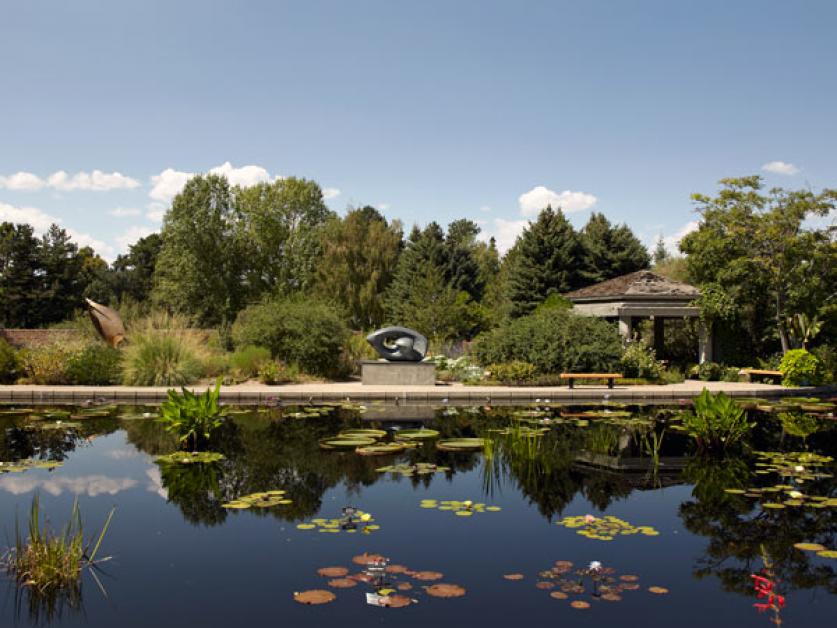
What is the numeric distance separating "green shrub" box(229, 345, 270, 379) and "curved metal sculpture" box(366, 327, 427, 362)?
267 cm

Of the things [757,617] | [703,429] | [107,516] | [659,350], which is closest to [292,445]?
[107,516]

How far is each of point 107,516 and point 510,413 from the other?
8.04 metres

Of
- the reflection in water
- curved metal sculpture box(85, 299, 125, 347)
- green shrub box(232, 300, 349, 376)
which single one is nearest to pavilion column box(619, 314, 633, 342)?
green shrub box(232, 300, 349, 376)

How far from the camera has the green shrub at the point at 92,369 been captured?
16500mm

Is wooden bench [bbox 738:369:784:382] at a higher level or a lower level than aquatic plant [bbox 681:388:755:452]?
higher

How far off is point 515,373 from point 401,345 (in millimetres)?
2980

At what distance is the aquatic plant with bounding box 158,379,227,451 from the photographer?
8.70m

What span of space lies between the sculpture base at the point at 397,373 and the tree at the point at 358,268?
18936 mm

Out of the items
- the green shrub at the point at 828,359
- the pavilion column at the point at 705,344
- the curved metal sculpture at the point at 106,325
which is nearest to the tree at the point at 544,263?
the pavilion column at the point at 705,344

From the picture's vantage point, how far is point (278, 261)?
45.4 meters

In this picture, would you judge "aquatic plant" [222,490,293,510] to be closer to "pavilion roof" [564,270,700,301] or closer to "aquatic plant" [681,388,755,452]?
"aquatic plant" [681,388,755,452]

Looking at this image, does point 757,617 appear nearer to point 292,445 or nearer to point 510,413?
point 292,445

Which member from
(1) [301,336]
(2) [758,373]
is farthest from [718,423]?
(1) [301,336]

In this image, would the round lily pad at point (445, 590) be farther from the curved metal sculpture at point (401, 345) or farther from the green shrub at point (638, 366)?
the green shrub at point (638, 366)
